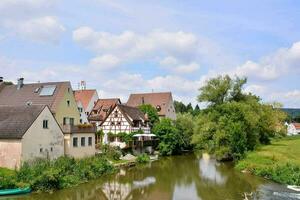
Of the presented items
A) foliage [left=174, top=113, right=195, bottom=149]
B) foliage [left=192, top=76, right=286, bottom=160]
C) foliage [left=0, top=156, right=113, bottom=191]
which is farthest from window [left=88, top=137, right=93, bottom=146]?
foliage [left=174, top=113, right=195, bottom=149]

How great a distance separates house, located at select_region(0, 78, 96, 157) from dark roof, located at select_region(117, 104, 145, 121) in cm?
1466

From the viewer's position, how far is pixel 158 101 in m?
82.6

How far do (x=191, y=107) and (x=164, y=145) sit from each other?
8707cm

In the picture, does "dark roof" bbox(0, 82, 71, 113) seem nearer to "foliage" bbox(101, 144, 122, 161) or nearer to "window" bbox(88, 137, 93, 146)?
"window" bbox(88, 137, 93, 146)

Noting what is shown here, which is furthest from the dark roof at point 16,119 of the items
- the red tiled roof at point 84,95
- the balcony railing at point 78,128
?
the red tiled roof at point 84,95

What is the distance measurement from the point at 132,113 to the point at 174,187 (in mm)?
28592

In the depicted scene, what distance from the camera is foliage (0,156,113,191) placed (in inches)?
1180

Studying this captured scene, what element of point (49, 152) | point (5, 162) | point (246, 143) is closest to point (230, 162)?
point (246, 143)

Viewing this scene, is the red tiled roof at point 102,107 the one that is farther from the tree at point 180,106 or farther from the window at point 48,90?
the tree at point 180,106

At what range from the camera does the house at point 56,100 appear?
42281 millimetres

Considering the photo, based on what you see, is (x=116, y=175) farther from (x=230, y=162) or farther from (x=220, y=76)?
(x=220, y=76)

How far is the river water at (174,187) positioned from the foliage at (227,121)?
555cm

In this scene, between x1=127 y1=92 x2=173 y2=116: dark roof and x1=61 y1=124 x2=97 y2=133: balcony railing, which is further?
x1=127 y1=92 x2=173 y2=116: dark roof

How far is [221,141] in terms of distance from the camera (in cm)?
5253
